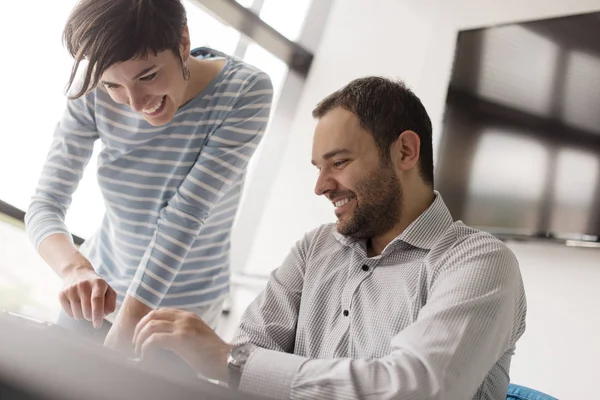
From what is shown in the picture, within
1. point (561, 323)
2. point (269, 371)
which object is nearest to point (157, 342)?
point (269, 371)

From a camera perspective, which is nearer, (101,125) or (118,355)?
(118,355)

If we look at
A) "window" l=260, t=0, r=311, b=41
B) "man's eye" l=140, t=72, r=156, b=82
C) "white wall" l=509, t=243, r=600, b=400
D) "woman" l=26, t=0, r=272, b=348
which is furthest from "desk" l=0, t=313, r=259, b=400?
"window" l=260, t=0, r=311, b=41

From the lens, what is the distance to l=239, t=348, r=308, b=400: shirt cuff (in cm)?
79

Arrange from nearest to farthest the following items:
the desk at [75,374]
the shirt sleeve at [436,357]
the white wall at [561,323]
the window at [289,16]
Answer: the desk at [75,374], the shirt sleeve at [436,357], the white wall at [561,323], the window at [289,16]

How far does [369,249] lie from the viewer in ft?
4.14

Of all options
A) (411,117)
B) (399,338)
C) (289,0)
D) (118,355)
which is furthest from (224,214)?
(289,0)

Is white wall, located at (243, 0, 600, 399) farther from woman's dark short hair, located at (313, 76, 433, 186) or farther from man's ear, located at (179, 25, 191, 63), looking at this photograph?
man's ear, located at (179, 25, 191, 63)

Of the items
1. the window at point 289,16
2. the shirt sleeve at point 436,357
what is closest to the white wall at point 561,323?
the shirt sleeve at point 436,357

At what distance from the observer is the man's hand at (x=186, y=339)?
0.80 meters

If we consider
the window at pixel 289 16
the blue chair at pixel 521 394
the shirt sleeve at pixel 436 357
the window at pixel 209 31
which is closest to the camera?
the shirt sleeve at pixel 436 357

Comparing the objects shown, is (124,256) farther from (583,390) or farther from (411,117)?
(583,390)

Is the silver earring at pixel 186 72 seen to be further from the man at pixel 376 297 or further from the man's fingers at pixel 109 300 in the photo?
the man's fingers at pixel 109 300

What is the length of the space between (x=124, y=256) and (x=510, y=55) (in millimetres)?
1729

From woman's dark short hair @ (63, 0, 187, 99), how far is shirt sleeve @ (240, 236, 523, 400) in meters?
0.58
